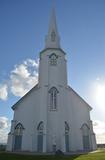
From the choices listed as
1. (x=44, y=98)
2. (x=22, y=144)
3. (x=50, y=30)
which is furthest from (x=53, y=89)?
(x=50, y=30)

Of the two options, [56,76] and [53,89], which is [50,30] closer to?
[56,76]

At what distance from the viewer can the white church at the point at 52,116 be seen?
25531 millimetres

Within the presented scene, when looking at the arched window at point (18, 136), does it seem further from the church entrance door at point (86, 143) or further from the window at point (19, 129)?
the church entrance door at point (86, 143)

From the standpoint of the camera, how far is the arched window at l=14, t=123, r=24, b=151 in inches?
1034

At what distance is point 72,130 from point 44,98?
671 centimetres

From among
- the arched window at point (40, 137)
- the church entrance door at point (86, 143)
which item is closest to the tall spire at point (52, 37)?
the arched window at point (40, 137)

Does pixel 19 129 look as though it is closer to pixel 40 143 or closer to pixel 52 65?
pixel 40 143

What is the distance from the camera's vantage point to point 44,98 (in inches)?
1094

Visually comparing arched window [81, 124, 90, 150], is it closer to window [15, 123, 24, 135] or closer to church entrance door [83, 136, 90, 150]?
church entrance door [83, 136, 90, 150]

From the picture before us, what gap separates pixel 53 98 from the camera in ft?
92.5

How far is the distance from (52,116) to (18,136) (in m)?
6.23

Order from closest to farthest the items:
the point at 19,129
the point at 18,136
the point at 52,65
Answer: the point at 18,136 → the point at 19,129 → the point at 52,65

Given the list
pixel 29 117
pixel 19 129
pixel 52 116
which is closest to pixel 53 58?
pixel 52 116

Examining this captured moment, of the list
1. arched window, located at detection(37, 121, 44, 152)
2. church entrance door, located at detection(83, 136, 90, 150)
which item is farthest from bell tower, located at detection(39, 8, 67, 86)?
church entrance door, located at detection(83, 136, 90, 150)
